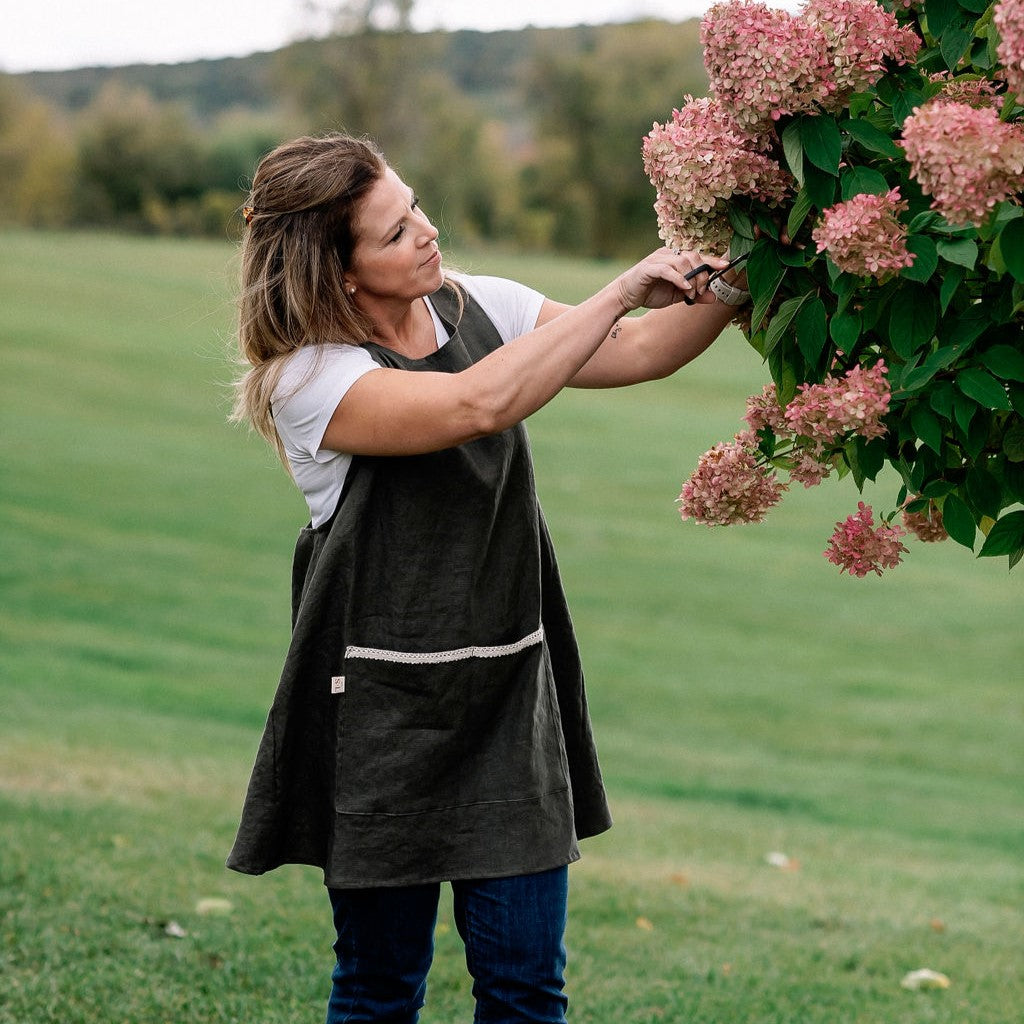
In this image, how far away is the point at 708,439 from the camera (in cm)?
2723

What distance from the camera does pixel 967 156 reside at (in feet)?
7.04

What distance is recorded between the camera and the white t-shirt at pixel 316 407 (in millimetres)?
3055

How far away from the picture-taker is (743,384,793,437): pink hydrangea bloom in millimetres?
2799

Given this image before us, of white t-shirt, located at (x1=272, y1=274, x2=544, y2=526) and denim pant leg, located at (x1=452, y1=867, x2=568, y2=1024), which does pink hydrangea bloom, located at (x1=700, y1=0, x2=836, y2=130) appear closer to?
white t-shirt, located at (x1=272, y1=274, x2=544, y2=526)

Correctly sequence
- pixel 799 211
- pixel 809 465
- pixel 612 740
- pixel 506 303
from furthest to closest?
1. pixel 612 740
2. pixel 506 303
3. pixel 809 465
4. pixel 799 211

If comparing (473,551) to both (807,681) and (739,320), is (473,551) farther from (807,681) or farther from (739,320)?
(807,681)

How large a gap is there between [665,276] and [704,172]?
30 centimetres

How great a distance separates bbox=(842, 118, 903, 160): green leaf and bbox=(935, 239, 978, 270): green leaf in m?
0.20

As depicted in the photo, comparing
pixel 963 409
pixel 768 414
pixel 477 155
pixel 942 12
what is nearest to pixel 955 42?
pixel 942 12

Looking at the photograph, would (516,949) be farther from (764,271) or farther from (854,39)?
(854,39)

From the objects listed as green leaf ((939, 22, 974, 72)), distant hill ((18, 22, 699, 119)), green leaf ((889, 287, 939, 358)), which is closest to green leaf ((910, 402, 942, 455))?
green leaf ((889, 287, 939, 358))

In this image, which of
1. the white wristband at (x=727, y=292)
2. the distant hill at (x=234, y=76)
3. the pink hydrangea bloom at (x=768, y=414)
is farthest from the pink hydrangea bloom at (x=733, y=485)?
the distant hill at (x=234, y=76)

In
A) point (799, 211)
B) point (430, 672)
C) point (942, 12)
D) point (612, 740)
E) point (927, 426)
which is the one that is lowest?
point (612, 740)

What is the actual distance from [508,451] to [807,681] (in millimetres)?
10782
